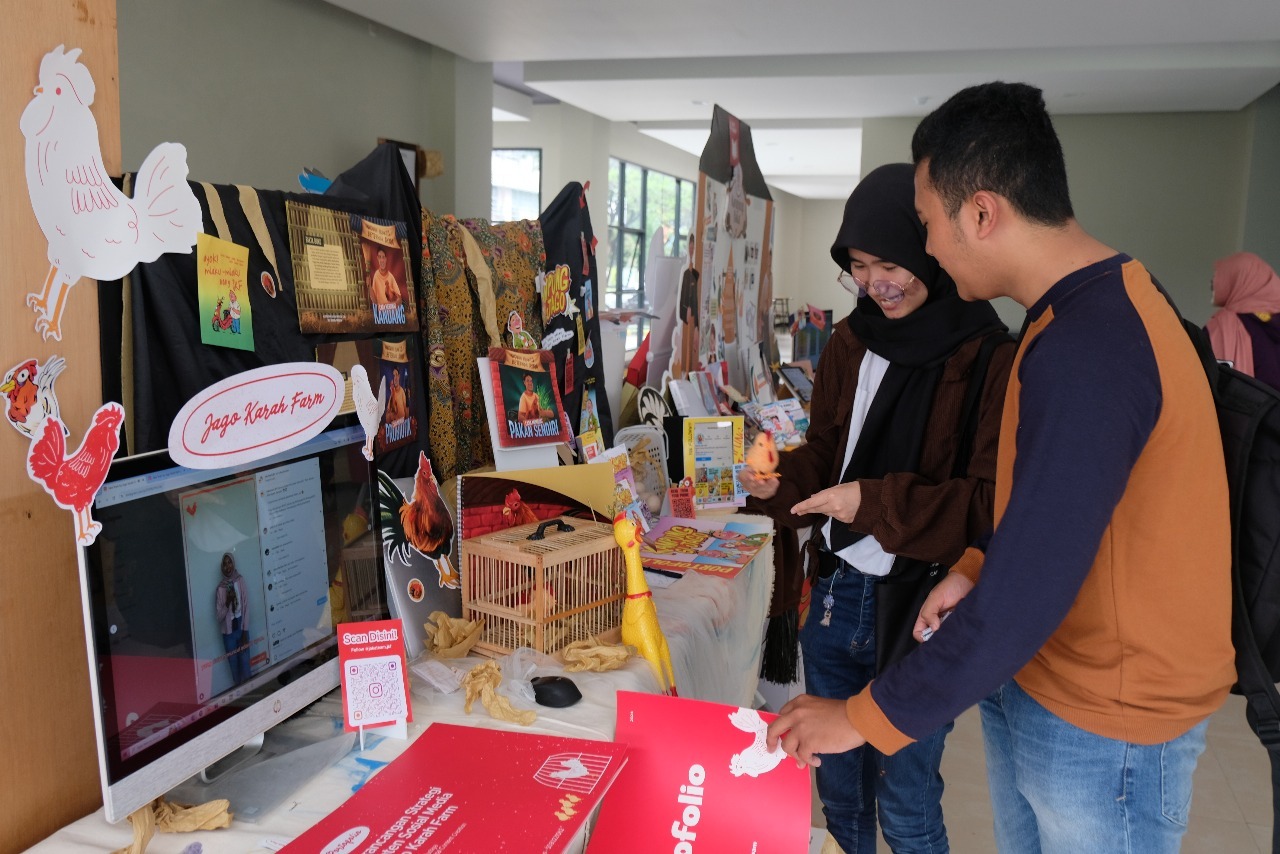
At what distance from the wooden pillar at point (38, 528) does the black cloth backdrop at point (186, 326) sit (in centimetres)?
35

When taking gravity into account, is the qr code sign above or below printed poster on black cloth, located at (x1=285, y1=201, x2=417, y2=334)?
below

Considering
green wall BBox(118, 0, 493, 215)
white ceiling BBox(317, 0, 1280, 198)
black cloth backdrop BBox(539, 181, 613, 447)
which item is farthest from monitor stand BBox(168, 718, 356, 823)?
white ceiling BBox(317, 0, 1280, 198)

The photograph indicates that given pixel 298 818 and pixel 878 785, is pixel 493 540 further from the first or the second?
pixel 878 785

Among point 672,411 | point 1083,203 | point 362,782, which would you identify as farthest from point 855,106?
point 362,782

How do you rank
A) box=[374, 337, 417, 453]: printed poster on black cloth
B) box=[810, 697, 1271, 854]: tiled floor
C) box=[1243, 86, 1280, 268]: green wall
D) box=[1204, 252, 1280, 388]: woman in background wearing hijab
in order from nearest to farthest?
box=[374, 337, 417, 453]: printed poster on black cloth → box=[810, 697, 1271, 854]: tiled floor → box=[1204, 252, 1280, 388]: woman in background wearing hijab → box=[1243, 86, 1280, 268]: green wall

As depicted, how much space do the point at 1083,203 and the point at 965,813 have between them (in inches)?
279

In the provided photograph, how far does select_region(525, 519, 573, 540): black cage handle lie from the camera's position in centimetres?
169

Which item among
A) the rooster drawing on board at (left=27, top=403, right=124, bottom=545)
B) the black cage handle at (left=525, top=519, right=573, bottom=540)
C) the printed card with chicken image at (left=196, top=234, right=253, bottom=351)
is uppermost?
the printed card with chicken image at (left=196, top=234, right=253, bottom=351)

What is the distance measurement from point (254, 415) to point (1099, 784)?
44.3 inches

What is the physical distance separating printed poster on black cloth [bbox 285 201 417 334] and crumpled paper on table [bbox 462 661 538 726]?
764 mm

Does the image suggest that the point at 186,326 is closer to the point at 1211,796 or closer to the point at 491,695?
the point at 491,695

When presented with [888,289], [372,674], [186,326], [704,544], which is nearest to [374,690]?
[372,674]

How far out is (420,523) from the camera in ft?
5.34

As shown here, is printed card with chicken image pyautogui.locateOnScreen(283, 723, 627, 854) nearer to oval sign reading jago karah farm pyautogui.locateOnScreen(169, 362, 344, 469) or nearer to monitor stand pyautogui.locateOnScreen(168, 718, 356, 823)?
monitor stand pyautogui.locateOnScreen(168, 718, 356, 823)
